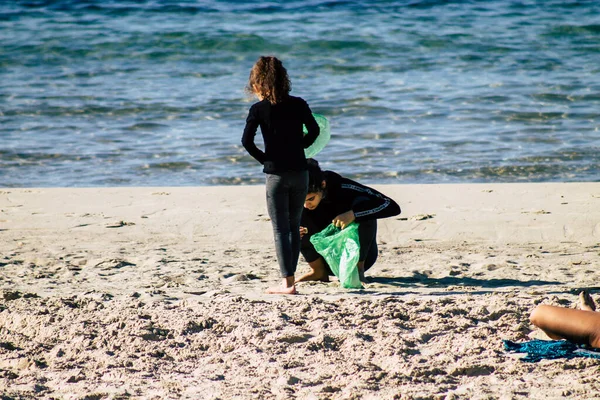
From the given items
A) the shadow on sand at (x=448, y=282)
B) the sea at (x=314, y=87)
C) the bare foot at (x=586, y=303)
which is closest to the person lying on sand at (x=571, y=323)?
the bare foot at (x=586, y=303)

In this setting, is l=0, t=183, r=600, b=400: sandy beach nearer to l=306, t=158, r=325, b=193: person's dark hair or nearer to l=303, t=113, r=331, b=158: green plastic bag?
l=306, t=158, r=325, b=193: person's dark hair

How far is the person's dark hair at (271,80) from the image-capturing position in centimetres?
409

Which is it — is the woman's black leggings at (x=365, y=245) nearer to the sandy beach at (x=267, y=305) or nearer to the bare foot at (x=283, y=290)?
the sandy beach at (x=267, y=305)

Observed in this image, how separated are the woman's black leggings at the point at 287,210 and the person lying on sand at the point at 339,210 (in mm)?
188

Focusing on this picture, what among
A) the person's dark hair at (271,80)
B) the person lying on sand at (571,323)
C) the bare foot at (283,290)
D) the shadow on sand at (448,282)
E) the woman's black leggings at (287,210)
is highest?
the person's dark hair at (271,80)

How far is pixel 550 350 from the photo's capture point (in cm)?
341

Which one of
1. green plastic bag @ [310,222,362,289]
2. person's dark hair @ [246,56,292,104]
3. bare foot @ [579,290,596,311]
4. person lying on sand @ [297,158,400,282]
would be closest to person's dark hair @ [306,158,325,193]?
person lying on sand @ [297,158,400,282]

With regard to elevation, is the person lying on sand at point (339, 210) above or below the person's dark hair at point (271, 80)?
below

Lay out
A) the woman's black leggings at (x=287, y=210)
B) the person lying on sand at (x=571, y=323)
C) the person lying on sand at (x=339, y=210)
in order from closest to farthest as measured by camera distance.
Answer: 1. the person lying on sand at (x=571, y=323)
2. the woman's black leggings at (x=287, y=210)
3. the person lying on sand at (x=339, y=210)

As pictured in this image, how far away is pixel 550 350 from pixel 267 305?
143 centimetres

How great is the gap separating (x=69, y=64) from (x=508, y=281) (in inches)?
494

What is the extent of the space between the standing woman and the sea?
412 cm

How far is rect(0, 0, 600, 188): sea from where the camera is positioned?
9.15 m

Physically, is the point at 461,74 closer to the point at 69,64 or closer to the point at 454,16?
the point at 454,16
